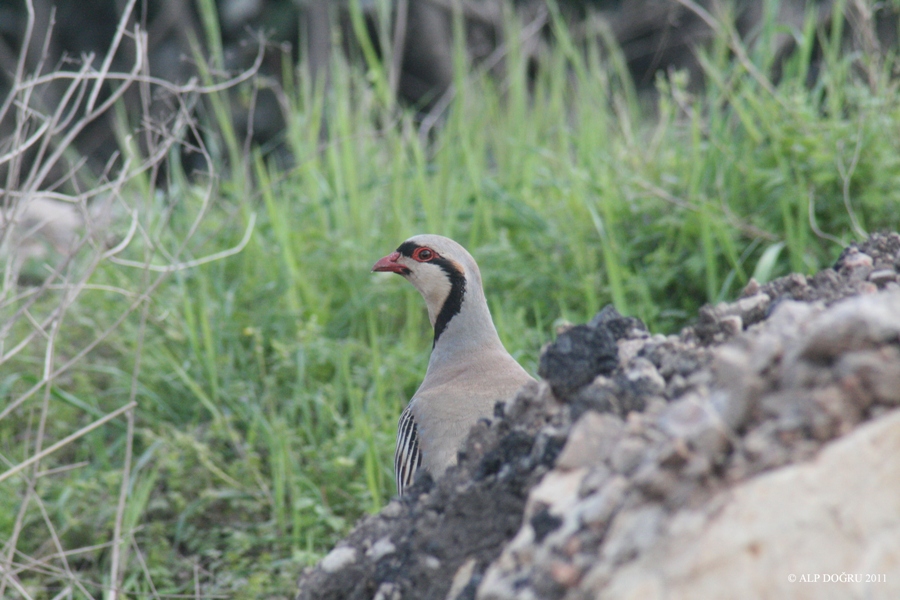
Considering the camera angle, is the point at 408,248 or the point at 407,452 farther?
the point at 408,248

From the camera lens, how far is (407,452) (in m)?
2.80

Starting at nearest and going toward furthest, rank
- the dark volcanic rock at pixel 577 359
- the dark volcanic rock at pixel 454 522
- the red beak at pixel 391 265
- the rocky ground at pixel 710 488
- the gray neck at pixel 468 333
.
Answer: the rocky ground at pixel 710 488 < the dark volcanic rock at pixel 454 522 < the dark volcanic rock at pixel 577 359 < the gray neck at pixel 468 333 < the red beak at pixel 391 265

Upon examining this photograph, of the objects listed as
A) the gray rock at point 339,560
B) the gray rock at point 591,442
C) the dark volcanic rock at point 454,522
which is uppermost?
the gray rock at point 591,442

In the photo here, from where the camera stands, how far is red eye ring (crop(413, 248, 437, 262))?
3250 millimetres

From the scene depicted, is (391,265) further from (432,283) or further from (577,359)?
(577,359)

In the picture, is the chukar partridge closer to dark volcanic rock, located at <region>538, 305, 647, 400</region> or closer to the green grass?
the green grass

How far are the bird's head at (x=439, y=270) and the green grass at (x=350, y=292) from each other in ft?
1.72

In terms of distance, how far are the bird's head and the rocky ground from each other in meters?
1.57

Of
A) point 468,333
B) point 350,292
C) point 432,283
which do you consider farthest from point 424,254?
point 350,292

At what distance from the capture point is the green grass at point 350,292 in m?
3.58

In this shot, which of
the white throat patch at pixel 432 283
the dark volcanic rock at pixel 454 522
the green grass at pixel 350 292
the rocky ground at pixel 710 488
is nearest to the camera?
the rocky ground at pixel 710 488

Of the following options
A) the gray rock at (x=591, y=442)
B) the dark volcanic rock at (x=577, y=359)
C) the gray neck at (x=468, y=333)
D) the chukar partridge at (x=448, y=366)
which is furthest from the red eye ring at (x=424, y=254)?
the gray rock at (x=591, y=442)

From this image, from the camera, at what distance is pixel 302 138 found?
5.34 meters

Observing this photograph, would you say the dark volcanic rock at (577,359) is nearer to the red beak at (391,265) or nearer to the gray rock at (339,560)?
the gray rock at (339,560)
